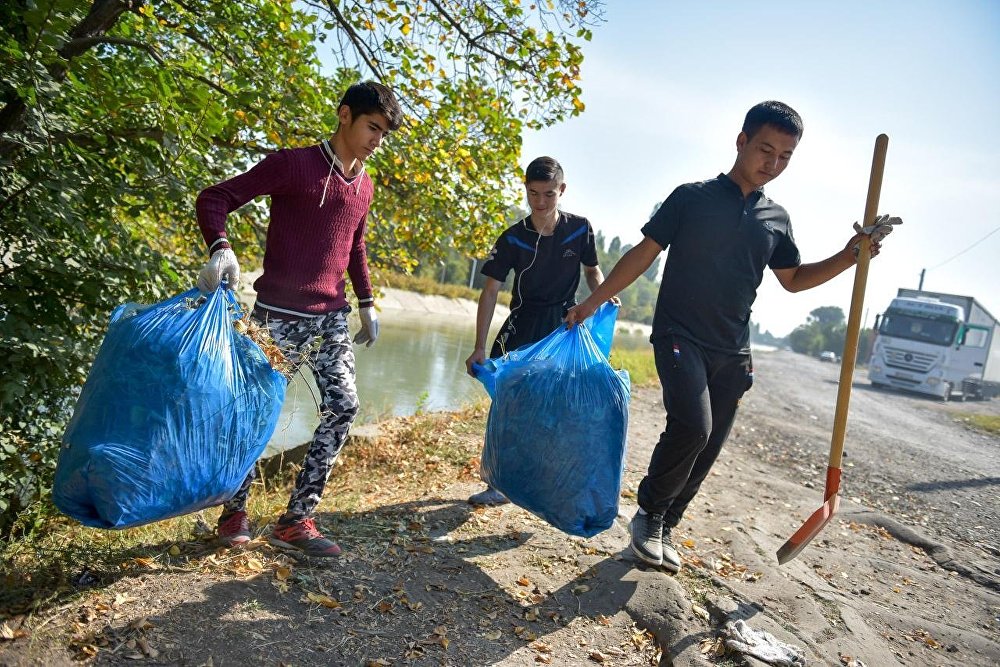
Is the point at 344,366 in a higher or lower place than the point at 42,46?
lower

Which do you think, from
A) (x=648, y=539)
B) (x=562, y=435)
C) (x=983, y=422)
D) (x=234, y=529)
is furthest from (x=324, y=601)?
(x=983, y=422)

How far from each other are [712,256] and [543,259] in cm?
88

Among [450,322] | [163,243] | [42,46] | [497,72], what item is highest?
[497,72]

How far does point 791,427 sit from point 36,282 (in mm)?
8334

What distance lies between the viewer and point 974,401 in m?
21.2

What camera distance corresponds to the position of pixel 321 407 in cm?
271

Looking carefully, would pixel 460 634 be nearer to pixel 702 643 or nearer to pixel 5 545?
pixel 702 643

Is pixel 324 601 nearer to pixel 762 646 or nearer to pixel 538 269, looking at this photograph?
pixel 762 646

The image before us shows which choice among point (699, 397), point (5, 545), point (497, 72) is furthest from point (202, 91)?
point (497, 72)

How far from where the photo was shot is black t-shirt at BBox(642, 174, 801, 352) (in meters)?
2.87

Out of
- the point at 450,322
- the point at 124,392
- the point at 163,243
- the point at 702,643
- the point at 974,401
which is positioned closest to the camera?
the point at 124,392

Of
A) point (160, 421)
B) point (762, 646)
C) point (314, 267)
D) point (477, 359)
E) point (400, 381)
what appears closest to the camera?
point (160, 421)

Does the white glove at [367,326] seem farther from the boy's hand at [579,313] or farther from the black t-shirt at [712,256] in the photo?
the black t-shirt at [712,256]

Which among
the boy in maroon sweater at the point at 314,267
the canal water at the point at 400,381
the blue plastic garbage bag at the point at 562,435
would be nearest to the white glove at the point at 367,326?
the boy in maroon sweater at the point at 314,267
